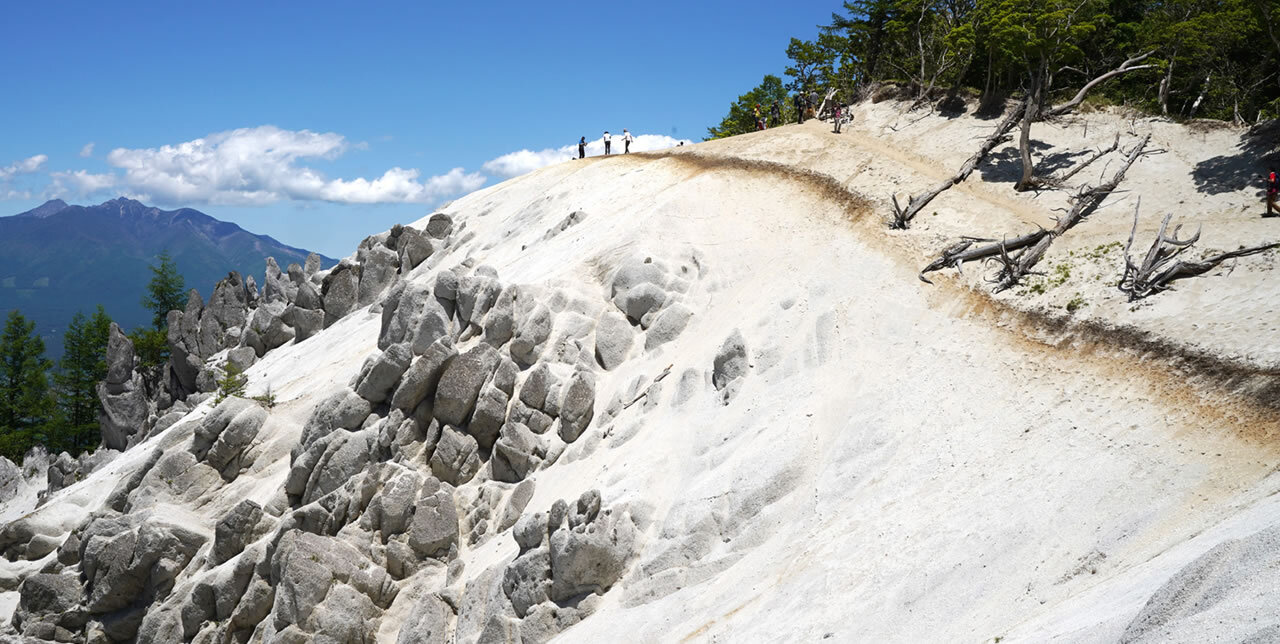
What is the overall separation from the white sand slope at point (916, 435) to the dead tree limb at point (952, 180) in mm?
511

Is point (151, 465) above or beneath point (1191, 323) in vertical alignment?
beneath

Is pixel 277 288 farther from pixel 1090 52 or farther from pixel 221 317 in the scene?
pixel 1090 52

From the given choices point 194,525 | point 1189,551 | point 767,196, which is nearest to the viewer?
point 1189,551

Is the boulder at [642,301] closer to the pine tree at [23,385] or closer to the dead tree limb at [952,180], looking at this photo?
the dead tree limb at [952,180]

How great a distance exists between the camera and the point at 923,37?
158ft

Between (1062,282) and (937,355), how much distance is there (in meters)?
4.46

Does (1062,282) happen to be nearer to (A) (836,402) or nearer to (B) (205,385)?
(A) (836,402)

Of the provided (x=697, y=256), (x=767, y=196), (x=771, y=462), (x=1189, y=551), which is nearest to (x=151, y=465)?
(x=697, y=256)

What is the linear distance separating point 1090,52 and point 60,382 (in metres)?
74.6

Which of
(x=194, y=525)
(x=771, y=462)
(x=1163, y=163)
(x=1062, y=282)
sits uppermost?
(x=1163, y=163)

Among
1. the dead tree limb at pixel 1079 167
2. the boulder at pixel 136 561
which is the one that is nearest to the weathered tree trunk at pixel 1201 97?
the dead tree limb at pixel 1079 167

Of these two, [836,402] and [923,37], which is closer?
[836,402]

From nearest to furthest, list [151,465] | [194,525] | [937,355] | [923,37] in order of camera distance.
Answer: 1. [937,355]
2. [194,525]
3. [151,465]
4. [923,37]

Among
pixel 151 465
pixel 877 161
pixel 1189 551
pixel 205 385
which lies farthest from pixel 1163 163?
pixel 205 385
